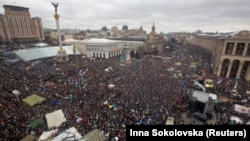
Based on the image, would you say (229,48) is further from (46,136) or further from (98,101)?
(46,136)

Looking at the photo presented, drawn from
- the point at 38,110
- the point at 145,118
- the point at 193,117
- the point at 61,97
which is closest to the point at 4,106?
the point at 38,110

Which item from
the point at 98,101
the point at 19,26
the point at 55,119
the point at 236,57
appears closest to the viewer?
the point at 55,119

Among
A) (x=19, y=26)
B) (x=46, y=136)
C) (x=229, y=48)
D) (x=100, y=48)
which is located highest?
(x=19, y=26)

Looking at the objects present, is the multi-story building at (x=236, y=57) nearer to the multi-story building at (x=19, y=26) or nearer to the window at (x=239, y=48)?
the window at (x=239, y=48)

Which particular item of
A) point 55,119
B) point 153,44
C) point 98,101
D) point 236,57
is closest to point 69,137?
point 55,119

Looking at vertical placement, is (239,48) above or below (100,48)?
above

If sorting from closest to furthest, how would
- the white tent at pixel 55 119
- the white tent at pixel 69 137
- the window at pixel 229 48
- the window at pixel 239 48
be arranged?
the white tent at pixel 69 137
the white tent at pixel 55 119
the window at pixel 239 48
the window at pixel 229 48

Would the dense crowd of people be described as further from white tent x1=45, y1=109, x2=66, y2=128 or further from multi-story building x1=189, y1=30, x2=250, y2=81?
multi-story building x1=189, y1=30, x2=250, y2=81

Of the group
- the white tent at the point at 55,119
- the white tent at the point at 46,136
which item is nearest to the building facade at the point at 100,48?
the white tent at the point at 55,119
